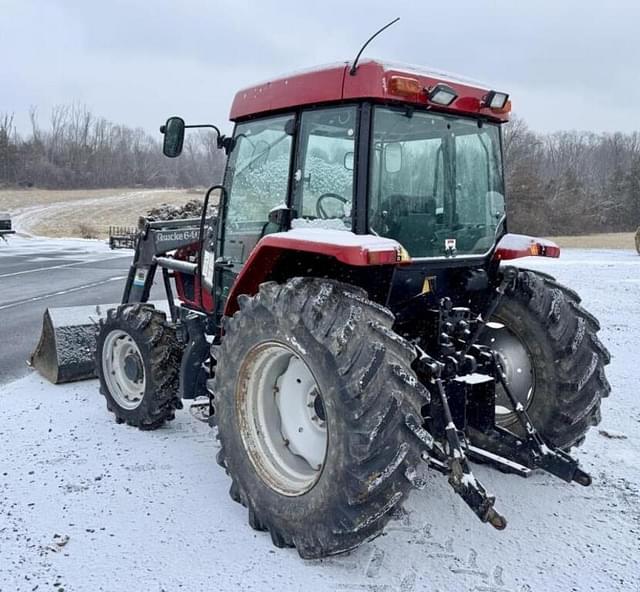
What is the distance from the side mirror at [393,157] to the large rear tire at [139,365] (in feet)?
7.20

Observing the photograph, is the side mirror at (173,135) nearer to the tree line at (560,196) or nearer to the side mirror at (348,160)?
the side mirror at (348,160)

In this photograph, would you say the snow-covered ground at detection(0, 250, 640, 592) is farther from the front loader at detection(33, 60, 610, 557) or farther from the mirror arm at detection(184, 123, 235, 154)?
the mirror arm at detection(184, 123, 235, 154)

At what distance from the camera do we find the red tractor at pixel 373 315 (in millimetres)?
2711

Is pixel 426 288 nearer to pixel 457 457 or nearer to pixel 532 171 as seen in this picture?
pixel 457 457

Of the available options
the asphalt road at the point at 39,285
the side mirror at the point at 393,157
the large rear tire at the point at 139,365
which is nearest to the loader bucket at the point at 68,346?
the asphalt road at the point at 39,285

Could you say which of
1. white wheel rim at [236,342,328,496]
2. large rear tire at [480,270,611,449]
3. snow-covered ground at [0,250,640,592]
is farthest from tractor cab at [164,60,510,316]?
snow-covered ground at [0,250,640,592]

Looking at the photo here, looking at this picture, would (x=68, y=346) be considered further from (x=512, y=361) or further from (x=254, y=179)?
(x=512, y=361)

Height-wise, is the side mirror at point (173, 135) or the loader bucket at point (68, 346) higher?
the side mirror at point (173, 135)

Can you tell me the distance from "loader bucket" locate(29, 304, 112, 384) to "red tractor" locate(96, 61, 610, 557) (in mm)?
1923

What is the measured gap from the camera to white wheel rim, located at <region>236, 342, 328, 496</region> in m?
3.26

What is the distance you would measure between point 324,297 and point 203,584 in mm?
1405

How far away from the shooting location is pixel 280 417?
3.41 metres

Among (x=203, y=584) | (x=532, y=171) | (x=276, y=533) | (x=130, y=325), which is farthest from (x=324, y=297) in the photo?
(x=532, y=171)

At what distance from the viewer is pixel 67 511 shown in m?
3.42
